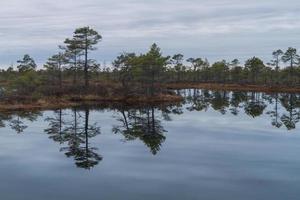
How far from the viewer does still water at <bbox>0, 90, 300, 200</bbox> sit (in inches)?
862

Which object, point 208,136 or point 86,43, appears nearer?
point 208,136

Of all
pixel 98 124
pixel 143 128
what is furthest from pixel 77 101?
pixel 143 128

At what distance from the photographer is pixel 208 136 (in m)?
40.6

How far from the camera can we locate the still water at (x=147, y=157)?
2191 centimetres

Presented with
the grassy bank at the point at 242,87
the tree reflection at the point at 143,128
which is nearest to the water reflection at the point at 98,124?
the tree reflection at the point at 143,128

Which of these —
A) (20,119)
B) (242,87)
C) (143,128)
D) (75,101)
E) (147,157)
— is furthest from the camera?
(242,87)

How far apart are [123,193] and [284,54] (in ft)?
423

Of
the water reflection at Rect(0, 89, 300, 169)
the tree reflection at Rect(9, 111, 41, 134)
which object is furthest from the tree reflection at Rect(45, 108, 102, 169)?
the tree reflection at Rect(9, 111, 41, 134)

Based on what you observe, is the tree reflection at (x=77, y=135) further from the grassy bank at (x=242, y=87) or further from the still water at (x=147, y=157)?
the grassy bank at (x=242, y=87)

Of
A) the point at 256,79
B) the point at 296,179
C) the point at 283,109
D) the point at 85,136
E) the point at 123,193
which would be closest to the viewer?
the point at 123,193

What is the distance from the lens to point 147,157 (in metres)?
30.7

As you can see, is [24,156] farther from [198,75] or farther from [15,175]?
[198,75]

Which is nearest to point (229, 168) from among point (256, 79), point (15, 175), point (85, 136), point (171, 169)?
point (171, 169)

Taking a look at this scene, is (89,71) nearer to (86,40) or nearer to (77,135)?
(86,40)
